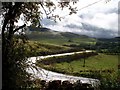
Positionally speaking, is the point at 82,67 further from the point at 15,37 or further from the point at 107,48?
the point at 15,37

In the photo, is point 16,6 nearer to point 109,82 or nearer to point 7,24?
point 7,24

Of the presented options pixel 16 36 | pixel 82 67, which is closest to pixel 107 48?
pixel 82 67

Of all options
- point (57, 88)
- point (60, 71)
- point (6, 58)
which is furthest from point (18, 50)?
point (60, 71)

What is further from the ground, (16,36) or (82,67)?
(16,36)

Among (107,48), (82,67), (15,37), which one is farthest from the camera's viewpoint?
(107,48)

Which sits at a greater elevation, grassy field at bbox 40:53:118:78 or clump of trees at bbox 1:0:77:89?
clump of trees at bbox 1:0:77:89

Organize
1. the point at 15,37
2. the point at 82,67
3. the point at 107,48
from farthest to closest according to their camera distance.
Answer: the point at 107,48, the point at 82,67, the point at 15,37

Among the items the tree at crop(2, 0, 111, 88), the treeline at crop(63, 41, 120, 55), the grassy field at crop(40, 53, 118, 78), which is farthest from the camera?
the treeline at crop(63, 41, 120, 55)

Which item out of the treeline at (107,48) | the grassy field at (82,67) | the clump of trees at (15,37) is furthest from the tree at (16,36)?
the treeline at (107,48)

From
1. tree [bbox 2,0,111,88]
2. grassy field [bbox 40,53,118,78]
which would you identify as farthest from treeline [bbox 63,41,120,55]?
tree [bbox 2,0,111,88]

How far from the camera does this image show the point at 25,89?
9477mm

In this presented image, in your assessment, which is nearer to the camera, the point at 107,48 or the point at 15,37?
the point at 15,37

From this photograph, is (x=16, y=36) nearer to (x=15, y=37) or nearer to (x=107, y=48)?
(x=15, y=37)

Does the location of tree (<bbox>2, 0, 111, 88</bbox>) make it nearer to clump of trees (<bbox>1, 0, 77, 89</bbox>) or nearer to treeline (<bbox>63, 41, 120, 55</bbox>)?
clump of trees (<bbox>1, 0, 77, 89</bbox>)
